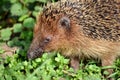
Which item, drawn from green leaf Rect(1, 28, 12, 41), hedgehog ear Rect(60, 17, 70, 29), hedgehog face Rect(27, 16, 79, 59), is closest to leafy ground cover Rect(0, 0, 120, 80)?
green leaf Rect(1, 28, 12, 41)

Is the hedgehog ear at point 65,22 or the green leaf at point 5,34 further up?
the hedgehog ear at point 65,22

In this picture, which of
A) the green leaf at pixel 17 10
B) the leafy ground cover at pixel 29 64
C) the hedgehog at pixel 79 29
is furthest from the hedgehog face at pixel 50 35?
the green leaf at pixel 17 10

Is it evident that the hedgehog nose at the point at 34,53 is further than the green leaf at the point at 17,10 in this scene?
No

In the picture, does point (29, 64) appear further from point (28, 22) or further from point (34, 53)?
point (28, 22)

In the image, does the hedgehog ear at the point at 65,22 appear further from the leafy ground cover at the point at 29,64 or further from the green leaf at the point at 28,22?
the green leaf at the point at 28,22

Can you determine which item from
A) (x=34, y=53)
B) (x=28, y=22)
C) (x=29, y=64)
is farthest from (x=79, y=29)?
(x=28, y=22)

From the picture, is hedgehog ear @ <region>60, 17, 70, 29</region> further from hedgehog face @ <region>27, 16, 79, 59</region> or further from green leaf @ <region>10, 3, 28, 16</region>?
green leaf @ <region>10, 3, 28, 16</region>

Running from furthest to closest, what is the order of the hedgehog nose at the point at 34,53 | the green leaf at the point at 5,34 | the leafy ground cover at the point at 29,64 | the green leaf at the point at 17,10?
the green leaf at the point at 17,10, the green leaf at the point at 5,34, the hedgehog nose at the point at 34,53, the leafy ground cover at the point at 29,64
